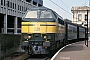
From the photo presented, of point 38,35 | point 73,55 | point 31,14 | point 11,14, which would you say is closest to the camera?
point 38,35

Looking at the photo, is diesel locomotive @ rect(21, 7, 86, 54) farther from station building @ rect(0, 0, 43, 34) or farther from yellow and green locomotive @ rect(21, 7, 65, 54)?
station building @ rect(0, 0, 43, 34)

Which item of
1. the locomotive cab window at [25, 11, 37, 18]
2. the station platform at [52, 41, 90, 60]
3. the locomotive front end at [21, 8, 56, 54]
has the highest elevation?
the locomotive cab window at [25, 11, 37, 18]

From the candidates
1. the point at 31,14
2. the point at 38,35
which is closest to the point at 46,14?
the point at 31,14

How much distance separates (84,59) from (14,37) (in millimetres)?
12938

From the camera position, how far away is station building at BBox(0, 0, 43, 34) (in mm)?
48781

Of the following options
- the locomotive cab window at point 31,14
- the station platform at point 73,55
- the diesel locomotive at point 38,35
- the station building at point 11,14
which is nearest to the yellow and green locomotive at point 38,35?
the diesel locomotive at point 38,35

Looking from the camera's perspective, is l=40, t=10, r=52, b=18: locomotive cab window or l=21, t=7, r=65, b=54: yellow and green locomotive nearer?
l=21, t=7, r=65, b=54: yellow and green locomotive

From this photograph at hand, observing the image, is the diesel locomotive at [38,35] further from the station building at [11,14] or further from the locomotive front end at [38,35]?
the station building at [11,14]

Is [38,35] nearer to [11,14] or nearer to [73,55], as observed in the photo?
[73,55]

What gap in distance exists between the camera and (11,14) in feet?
172

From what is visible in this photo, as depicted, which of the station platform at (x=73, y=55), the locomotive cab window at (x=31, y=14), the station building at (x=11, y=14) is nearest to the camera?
the station platform at (x=73, y=55)

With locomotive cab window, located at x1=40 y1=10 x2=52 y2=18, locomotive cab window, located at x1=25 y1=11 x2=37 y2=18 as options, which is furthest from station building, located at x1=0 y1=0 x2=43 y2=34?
locomotive cab window, located at x1=40 y1=10 x2=52 y2=18

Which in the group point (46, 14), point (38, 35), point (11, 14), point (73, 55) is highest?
point (11, 14)

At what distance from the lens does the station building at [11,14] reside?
160 feet
